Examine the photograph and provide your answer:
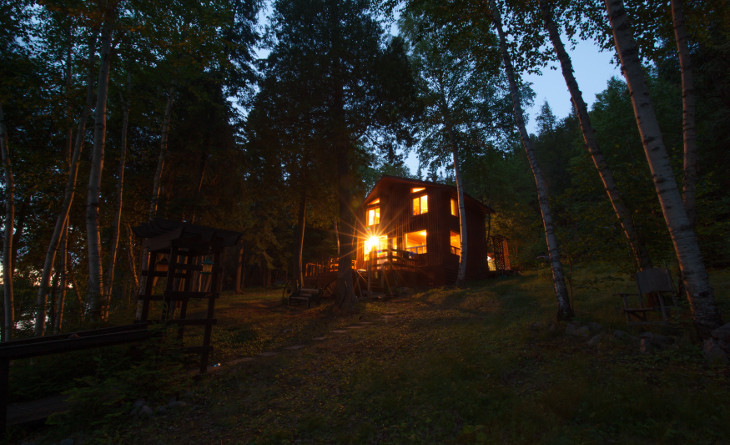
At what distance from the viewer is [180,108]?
12.4m

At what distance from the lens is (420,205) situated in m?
20.6

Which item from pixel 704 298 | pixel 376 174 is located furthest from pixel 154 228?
pixel 376 174

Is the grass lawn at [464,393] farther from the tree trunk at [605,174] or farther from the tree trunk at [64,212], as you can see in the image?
the tree trunk at [64,212]

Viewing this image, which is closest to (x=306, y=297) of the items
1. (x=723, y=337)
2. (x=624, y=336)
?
(x=624, y=336)

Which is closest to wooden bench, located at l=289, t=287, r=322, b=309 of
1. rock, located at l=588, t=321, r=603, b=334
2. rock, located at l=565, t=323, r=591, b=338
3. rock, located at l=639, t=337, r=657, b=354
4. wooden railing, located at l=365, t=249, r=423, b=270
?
wooden railing, located at l=365, t=249, r=423, b=270

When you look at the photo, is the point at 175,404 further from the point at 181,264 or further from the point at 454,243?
the point at 454,243

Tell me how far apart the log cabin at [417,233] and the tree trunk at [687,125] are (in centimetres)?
1224

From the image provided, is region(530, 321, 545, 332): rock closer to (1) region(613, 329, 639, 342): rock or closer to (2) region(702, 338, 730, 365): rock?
(1) region(613, 329, 639, 342): rock

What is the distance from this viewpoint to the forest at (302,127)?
6.69m

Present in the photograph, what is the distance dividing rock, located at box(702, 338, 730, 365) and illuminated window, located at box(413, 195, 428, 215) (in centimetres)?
1607

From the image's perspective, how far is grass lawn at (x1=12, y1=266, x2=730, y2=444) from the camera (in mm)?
3293

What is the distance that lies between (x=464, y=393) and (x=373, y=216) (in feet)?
64.8

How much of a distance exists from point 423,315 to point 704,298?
7015mm

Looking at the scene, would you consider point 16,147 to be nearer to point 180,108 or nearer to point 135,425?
point 180,108
